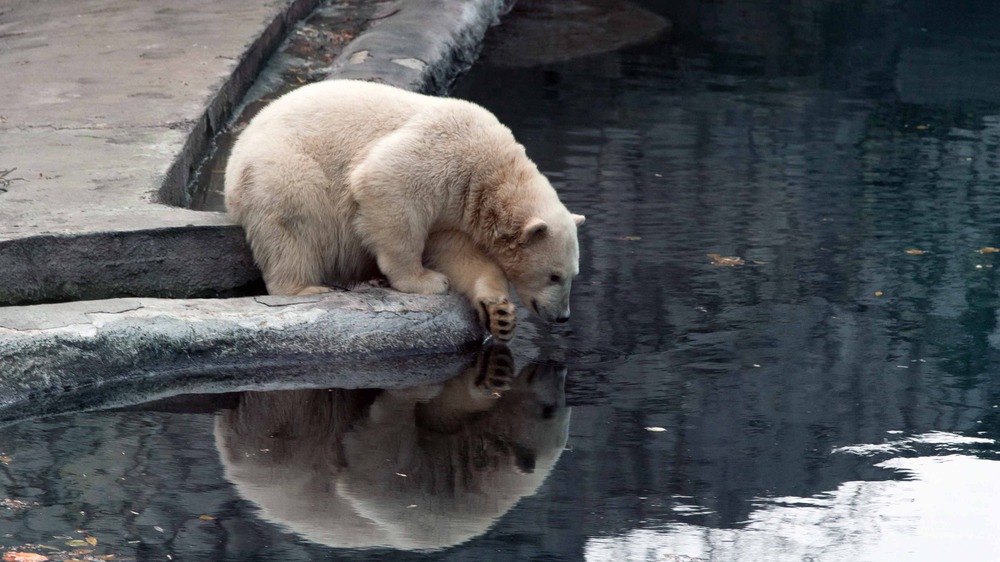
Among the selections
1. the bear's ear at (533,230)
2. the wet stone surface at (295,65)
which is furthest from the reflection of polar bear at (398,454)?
the wet stone surface at (295,65)

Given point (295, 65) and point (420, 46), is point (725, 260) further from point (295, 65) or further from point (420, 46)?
point (295, 65)

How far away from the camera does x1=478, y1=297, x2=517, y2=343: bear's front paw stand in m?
4.59

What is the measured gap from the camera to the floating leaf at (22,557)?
2.91 meters

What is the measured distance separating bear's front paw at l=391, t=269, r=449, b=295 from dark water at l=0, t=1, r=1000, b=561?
13.4 inches

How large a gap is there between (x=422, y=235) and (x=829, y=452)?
1635 millimetres

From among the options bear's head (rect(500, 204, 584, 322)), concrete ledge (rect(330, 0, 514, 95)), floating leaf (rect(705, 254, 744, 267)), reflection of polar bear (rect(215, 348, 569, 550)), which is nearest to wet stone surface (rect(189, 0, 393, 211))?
concrete ledge (rect(330, 0, 514, 95))

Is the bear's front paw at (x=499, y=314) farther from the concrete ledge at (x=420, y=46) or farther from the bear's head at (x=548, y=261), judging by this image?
the concrete ledge at (x=420, y=46)

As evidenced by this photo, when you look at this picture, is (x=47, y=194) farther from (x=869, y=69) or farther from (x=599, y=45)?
(x=869, y=69)

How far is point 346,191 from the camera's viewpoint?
457 centimetres

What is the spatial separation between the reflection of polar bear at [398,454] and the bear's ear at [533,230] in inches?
18.3

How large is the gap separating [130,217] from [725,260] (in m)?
2.63

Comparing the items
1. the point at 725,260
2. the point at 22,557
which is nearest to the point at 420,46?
the point at 725,260

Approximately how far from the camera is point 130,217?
466 cm

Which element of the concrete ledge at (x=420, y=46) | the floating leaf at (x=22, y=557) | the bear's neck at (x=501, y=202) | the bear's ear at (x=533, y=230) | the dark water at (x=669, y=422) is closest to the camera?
the floating leaf at (x=22, y=557)
